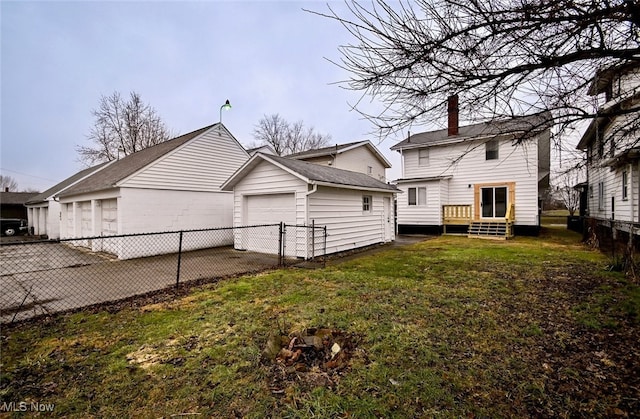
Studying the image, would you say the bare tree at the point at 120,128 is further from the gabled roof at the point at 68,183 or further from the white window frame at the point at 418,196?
the white window frame at the point at 418,196

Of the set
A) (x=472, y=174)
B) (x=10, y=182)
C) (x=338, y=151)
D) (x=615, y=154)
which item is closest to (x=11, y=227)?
(x=338, y=151)

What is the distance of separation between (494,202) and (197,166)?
15685mm

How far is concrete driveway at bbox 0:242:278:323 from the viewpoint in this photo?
5.25 m

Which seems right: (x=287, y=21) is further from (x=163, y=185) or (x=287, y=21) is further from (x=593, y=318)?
(x=163, y=185)

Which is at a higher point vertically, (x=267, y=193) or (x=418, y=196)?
(x=418, y=196)

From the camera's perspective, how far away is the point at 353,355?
3.10 m

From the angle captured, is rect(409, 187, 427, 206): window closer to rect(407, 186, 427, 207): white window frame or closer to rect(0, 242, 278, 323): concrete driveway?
rect(407, 186, 427, 207): white window frame

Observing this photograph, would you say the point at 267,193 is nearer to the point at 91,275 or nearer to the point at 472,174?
the point at 91,275

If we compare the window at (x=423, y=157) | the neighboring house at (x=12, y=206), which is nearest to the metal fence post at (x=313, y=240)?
the window at (x=423, y=157)

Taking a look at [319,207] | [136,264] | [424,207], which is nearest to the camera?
[136,264]

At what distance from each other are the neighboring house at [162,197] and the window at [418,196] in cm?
1028

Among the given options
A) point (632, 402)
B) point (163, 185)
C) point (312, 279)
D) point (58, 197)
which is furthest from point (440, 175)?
point (58, 197)

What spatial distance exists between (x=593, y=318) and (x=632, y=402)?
88.4 inches

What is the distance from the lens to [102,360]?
3.10m
